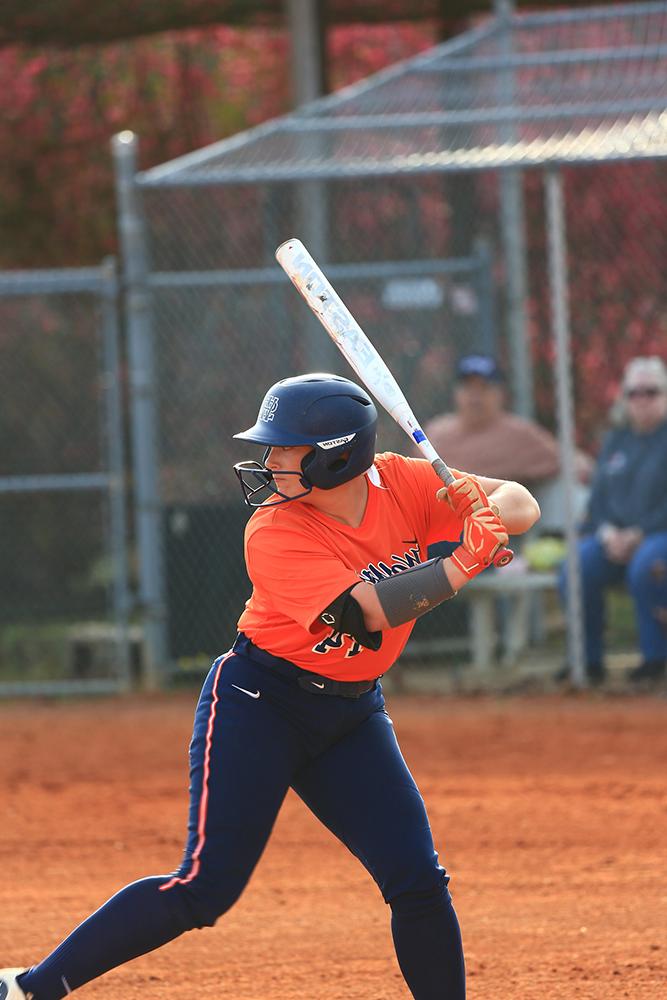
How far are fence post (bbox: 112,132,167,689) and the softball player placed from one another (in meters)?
5.38

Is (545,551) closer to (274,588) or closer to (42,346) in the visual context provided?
(42,346)

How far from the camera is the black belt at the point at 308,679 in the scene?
11.7 ft

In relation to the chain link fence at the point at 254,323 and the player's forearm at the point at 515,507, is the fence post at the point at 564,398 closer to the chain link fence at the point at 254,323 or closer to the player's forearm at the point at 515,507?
the chain link fence at the point at 254,323

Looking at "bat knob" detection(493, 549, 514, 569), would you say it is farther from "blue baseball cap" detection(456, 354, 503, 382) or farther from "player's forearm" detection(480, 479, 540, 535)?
"blue baseball cap" detection(456, 354, 503, 382)

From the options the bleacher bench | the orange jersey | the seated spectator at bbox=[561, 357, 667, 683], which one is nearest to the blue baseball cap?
the seated spectator at bbox=[561, 357, 667, 683]

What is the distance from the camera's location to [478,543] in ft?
11.3

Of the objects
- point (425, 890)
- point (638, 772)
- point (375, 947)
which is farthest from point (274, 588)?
point (638, 772)

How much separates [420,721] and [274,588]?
5.04 metres

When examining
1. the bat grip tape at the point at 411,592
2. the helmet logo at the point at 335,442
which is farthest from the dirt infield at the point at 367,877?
the helmet logo at the point at 335,442

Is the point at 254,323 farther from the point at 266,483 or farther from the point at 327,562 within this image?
the point at 327,562

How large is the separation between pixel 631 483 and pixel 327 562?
5555 millimetres

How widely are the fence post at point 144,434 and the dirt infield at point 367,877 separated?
1.48 ft

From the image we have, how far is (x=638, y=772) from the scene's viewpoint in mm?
7043

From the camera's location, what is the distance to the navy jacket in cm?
866
